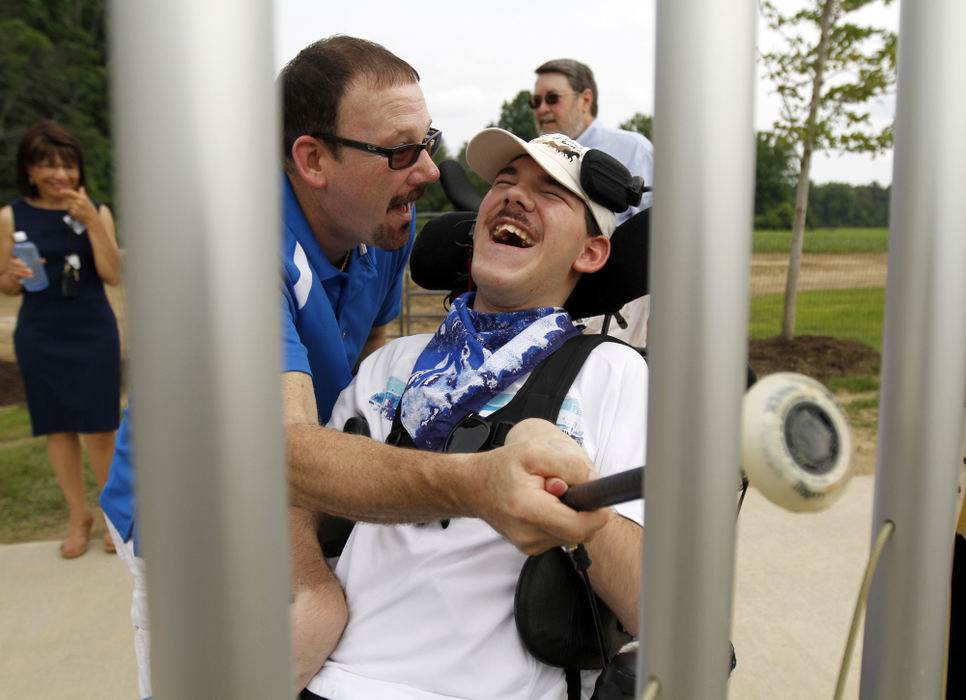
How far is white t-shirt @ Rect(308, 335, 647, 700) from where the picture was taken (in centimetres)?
140

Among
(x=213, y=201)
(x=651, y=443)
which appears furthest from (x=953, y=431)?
(x=213, y=201)

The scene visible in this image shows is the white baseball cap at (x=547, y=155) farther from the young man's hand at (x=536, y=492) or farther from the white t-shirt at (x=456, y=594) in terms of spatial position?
the young man's hand at (x=536, y=492)

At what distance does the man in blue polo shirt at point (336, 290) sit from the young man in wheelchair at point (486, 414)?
0.11 m

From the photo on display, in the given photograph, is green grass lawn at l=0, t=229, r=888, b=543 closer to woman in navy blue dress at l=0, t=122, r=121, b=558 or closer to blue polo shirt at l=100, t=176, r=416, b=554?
woman in navy blue dress at l=0, t=122, r=121, b=558

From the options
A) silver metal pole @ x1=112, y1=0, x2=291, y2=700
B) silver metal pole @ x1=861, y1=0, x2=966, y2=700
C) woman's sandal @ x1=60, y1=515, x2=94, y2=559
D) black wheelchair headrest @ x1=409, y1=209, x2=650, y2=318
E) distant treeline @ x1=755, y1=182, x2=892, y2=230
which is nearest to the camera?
silver metal pole @ x1=112, y1=0, x2=291, y2=700

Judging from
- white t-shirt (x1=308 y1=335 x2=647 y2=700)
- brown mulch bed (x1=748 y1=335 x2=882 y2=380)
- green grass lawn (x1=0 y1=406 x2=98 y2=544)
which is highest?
white t-shirt (x1=308 y1=335 x2=647 y2=700)

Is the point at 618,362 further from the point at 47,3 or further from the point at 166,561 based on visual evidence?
the point at 47,3

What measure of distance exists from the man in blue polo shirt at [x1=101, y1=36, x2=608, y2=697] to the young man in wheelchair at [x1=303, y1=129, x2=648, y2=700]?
0.11m

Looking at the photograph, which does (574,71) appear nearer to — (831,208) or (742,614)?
(742,614)

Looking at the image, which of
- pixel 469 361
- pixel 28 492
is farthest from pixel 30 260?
pixel 469 361

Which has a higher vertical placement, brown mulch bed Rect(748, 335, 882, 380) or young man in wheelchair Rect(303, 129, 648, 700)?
young man in wheelchair Rect(303, 129, 648, 700)

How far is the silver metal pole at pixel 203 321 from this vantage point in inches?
15.9

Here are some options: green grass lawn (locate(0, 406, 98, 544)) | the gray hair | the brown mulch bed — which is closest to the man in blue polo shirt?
the gray hair

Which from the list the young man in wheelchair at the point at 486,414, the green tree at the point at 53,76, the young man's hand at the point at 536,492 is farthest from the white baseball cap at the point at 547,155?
the green tree at the point at 53,76
